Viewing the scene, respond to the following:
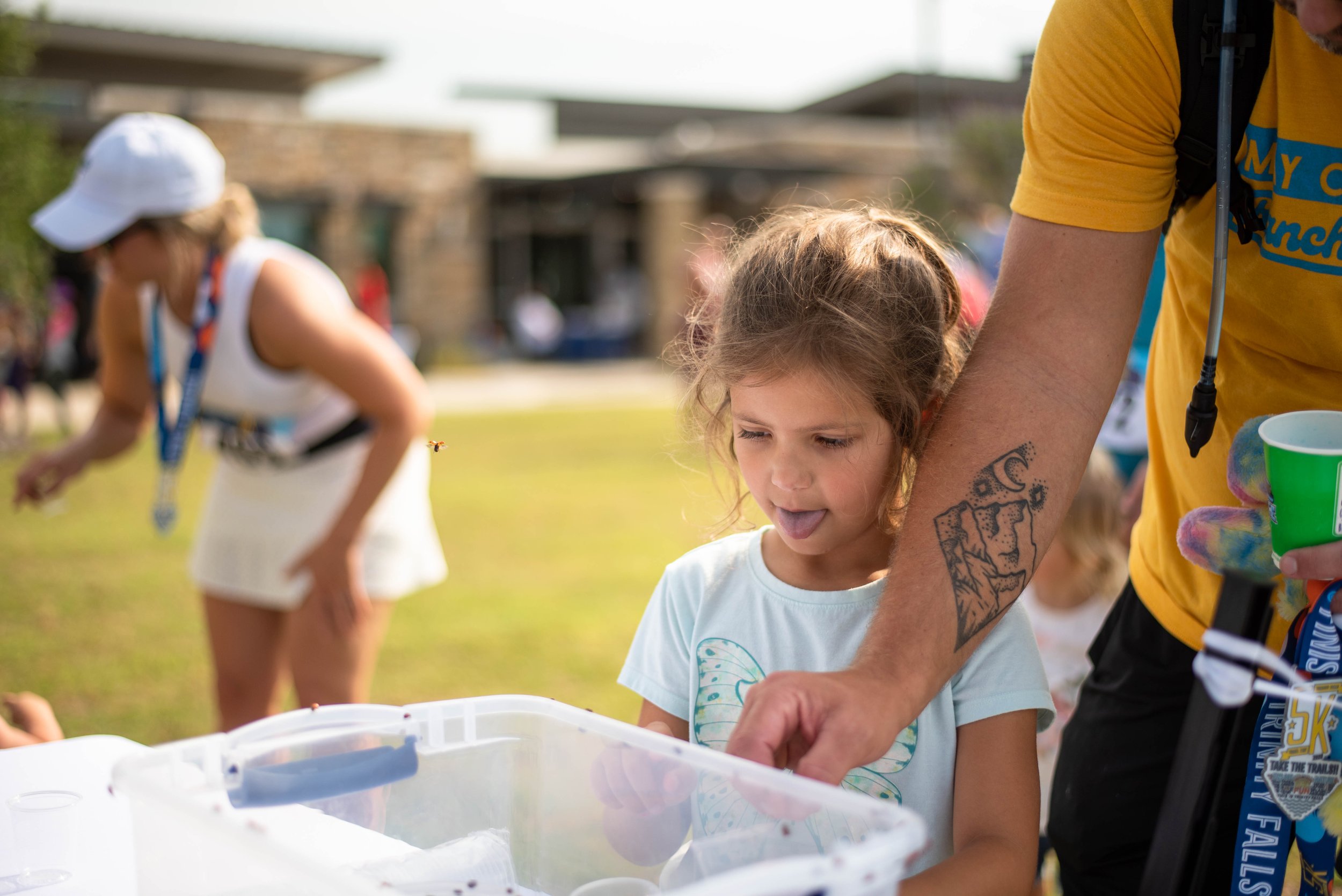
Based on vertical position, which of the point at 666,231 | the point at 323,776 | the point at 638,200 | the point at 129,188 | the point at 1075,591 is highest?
the point at 638,200

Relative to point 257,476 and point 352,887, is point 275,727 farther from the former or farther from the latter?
point 257,476

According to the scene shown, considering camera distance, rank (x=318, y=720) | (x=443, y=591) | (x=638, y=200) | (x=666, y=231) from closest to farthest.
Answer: (x=318, y=720), (x=443, y=591), (x=666, y=231), (x=638, y=200)

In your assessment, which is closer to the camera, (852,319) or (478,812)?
(478,812)

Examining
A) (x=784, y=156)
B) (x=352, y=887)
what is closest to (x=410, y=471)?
(x=352, y=887)

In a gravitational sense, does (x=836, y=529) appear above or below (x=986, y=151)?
below

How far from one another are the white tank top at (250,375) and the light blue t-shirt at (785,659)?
5.01 ft

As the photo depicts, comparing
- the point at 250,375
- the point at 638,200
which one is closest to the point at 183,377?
the point at 250,375

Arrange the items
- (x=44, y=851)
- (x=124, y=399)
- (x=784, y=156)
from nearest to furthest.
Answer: (x=44, y=851), (x=124, y=399), (x=784, y=156)

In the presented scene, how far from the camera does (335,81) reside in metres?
26.9

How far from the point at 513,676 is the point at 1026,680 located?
382 cm

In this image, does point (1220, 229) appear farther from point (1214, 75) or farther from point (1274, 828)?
point (1274, 828)

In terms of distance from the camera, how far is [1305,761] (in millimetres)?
1073

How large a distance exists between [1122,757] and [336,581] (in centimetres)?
181

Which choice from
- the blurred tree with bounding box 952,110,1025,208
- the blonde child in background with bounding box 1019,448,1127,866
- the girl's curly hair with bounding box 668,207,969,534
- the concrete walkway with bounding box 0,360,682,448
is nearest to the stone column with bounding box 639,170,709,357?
the concrete walkway with bounding box 0,360,682,448
